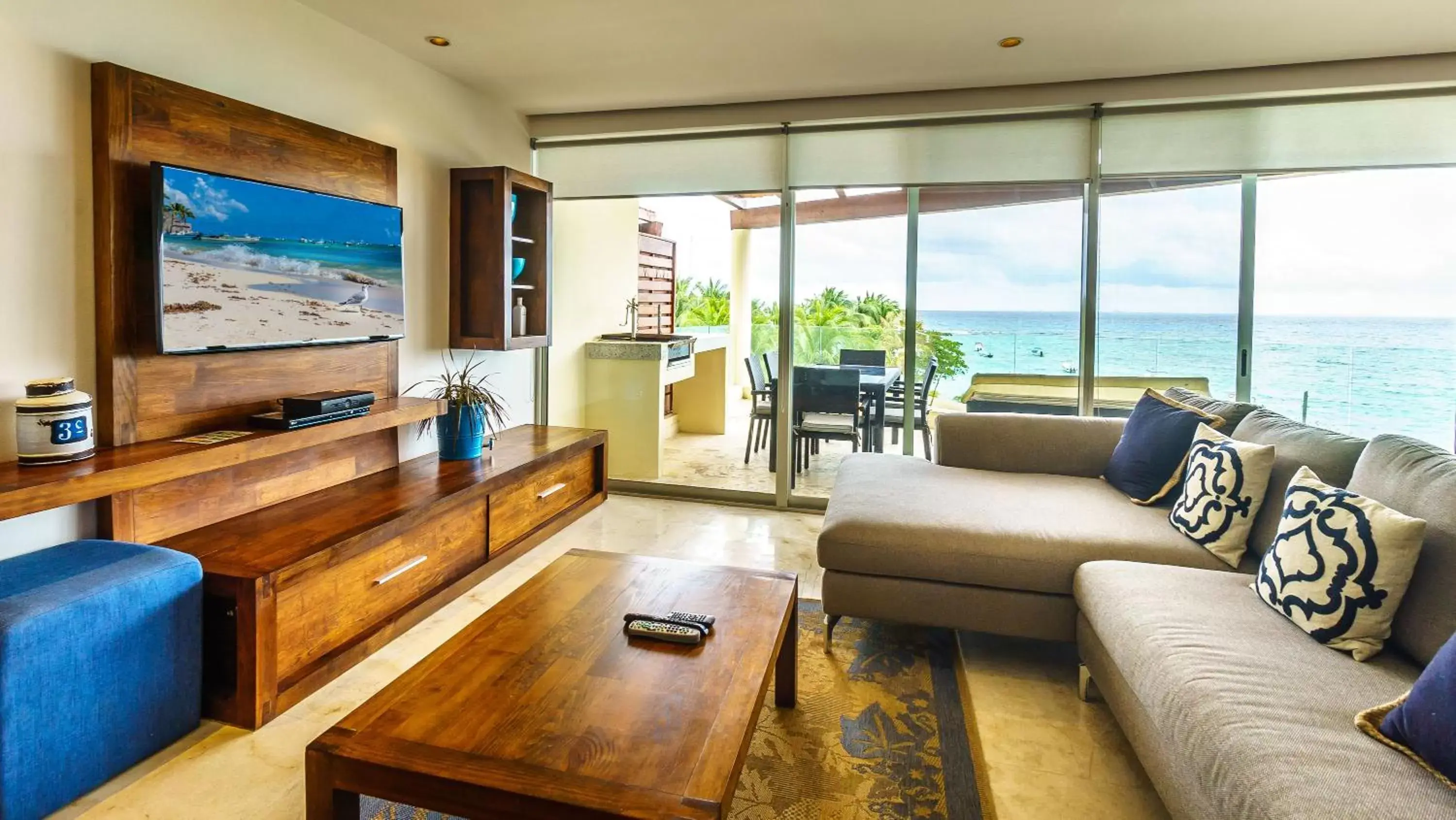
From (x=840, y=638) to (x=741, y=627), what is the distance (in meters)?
0.98

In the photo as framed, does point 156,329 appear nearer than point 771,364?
Yes

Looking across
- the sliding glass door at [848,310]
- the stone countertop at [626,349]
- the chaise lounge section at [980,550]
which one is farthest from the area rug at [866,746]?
the stone countertop at [626,349]

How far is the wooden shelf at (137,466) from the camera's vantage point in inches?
73.5

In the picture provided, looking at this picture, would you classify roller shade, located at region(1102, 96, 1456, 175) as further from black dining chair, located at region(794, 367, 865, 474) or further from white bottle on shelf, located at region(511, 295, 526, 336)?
white bottle on shelf, located at region(511, 295, 526, 336)

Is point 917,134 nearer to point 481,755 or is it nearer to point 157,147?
point 157,147

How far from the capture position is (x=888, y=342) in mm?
4461

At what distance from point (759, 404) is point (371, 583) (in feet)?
9.36

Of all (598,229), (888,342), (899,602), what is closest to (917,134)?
(888,342)

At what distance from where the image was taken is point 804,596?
3162 mm

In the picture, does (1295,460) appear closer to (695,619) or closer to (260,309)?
(695,619)

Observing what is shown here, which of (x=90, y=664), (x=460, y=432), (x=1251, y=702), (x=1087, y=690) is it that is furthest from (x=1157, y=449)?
(x=90, y=664)

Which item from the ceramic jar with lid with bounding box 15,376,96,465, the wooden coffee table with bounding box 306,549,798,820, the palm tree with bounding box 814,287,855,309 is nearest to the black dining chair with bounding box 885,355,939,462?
the palm tree with bounding box 814,287,855,309

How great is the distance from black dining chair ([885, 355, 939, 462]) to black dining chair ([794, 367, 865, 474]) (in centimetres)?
18

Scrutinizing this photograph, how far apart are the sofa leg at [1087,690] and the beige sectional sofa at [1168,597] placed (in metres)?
0.07
